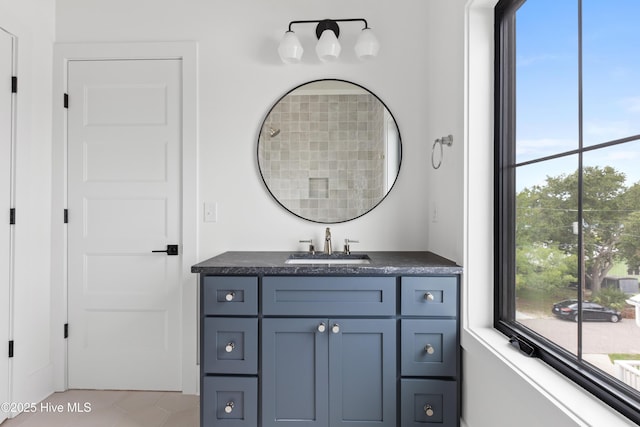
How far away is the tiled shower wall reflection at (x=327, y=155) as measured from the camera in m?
2.12

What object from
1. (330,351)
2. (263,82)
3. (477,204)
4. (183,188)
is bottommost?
(330,351)

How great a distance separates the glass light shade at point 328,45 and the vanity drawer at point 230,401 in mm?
1755

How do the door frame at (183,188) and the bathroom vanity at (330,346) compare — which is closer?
the bathroom vanity at (330,346)

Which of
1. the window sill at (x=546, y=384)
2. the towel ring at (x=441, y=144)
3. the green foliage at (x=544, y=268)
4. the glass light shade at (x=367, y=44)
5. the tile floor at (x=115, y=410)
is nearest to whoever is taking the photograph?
the window sill at (x=546, y=384)

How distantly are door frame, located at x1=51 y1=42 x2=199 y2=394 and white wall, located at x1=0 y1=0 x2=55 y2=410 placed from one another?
4 centimetres

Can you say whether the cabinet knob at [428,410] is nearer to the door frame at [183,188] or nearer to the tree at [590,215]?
the tree at [590,215]

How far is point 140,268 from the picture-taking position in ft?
7.04

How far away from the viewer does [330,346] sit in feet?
5.13

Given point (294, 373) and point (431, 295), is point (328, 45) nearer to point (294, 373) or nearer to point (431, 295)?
point (431, 295)

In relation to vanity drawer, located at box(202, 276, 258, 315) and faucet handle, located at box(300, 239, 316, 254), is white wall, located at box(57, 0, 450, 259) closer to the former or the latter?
faucet handle, located at box(300, 239, 316, 254)

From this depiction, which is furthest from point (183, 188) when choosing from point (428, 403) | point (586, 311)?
point (586, 311)

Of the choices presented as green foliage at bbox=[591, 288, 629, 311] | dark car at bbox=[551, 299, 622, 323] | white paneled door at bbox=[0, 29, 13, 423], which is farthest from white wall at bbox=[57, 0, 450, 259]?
green foliage at bbox=[591, 288, 629, 311]

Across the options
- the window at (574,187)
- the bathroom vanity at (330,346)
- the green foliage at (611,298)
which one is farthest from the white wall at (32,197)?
the green foliage at (611,298)

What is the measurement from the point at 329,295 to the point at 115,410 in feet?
4.85
